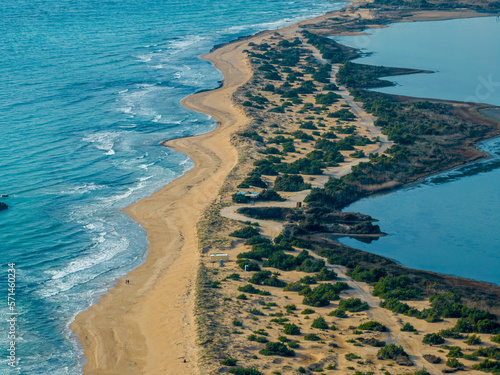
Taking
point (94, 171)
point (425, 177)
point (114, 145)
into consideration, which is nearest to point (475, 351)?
point (425, 177)

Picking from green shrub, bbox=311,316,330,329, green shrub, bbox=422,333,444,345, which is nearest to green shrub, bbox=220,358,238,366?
green shrub, bbox=311,316,330,329

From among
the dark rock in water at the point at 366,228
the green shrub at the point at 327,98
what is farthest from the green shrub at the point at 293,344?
the green shrub at the point at 327,98

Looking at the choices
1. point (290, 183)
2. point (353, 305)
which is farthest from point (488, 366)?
point (290, 183)

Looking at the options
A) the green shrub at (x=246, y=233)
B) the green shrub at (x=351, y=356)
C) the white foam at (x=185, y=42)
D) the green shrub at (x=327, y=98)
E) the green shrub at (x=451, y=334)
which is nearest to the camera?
the green shrub at (x=351, y=356)

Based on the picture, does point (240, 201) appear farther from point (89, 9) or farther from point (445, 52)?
point (89, 9)

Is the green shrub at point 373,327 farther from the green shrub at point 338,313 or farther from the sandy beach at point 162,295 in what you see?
the sandy beach at point 162,295

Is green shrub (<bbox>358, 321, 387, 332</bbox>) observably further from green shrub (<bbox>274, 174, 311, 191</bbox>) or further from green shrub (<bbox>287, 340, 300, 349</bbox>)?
green shrub (<bbox>274, 174, 311, 191</bbox>)

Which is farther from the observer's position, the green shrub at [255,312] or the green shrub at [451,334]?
the green shrub at [255,312]
